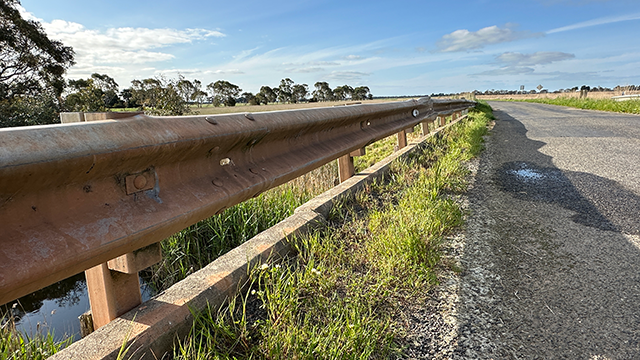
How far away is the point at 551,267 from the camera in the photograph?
2.64 metres

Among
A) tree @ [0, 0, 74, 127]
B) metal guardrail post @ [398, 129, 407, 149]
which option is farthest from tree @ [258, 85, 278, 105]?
metal guardrail post @ [398, 129, 407, 149]

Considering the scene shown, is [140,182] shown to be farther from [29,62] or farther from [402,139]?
[29,62]

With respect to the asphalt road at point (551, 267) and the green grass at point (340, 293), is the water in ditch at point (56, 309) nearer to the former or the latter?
the green grass at point (340, 293)

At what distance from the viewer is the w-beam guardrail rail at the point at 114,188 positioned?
3.38ft

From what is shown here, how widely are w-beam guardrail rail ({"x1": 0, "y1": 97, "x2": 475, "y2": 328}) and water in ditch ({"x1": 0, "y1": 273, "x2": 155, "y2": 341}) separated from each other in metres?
0.94

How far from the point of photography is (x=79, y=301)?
9.12 ft

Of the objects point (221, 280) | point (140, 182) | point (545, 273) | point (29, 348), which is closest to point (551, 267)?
point (545, 273)

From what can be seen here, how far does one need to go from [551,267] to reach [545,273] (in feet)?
0.42

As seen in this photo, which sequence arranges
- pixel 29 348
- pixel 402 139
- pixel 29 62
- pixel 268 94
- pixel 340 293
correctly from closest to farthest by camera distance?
1. pixel 29 348
2. pixel 340 293
3. pixel 402 139
4. pixel 29 62
5. pixel 268 94

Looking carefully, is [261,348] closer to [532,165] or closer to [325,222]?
[325,222]

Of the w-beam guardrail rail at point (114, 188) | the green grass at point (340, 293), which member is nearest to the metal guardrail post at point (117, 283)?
the w-beam guardrail rail at point (114, 188)

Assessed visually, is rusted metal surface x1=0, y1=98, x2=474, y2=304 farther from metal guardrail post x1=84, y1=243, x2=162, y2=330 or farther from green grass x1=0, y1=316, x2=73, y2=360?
green grass x1=0, y1=316, x2=73, y2=360

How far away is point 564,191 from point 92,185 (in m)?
4.90

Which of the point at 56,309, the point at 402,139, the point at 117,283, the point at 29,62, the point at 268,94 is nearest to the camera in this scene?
the point at 117,283
